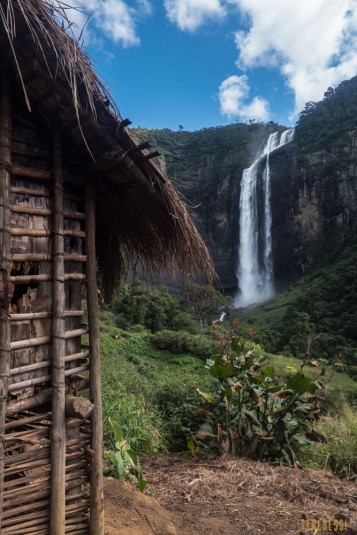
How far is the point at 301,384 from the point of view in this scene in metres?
4.96

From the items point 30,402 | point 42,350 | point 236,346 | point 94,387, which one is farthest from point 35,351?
point 236,346

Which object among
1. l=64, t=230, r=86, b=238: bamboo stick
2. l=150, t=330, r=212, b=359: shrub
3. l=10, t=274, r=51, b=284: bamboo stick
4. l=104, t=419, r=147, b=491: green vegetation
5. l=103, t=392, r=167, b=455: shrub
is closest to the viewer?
l=10, t=274, r=51, b=284: bamboo stick

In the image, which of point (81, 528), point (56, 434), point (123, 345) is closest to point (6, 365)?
point (56, 434)

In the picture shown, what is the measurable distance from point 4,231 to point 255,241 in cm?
3686

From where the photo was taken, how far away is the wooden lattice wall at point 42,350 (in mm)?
2471

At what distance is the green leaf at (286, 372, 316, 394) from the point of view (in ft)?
16.1

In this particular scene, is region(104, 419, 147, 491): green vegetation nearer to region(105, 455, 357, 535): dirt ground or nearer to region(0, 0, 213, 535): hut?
region(105, 455, 357, 535): dirt ground

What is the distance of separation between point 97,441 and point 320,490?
2622 mm

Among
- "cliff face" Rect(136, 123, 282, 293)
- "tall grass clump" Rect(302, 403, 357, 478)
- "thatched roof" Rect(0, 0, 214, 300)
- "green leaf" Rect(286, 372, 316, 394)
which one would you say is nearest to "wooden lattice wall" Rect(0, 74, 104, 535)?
"thatched roof" Rect(0, 0, 214, 300)

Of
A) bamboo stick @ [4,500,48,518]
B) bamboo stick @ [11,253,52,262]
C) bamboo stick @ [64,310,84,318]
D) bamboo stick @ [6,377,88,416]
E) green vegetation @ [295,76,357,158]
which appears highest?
green vegetation @ [295,76,357,158]

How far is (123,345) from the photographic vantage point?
13164 millimetres

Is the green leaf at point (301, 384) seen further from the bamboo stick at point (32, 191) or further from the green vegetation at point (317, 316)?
the green vegetation at point (317, 316)

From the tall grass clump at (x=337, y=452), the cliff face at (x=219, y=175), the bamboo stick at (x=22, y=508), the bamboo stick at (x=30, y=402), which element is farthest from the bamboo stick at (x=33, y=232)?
the cliff face at (x=219, y=175)

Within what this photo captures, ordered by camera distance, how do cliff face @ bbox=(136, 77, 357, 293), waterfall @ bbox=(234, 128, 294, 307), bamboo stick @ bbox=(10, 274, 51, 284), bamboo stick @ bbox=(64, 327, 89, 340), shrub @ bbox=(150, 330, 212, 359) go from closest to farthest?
1. bamboo stick @ bbox=(10, 274, 51, 284)
2. bamboo stick @ bbox=(64, 327, 89, 340)
3. shrub @ bbox=(150, 330, 212, 359)
4. cliff face @ bbox=(136, 77, 357, 293)
5. waterfall @ bbox=(234, 128, 294, 307)
